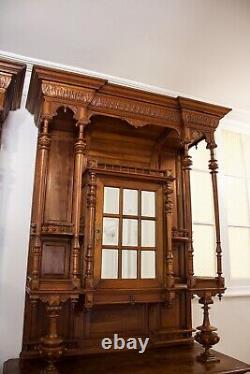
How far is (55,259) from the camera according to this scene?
208 centimetres

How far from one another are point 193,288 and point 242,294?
3.17ft

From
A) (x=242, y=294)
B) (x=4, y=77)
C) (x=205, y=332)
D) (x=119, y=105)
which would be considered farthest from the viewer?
(x=242, y=294)

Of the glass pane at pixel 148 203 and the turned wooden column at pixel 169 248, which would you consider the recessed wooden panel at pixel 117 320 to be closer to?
the turned wooden column at pixel 169 248

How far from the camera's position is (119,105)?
2.08 m

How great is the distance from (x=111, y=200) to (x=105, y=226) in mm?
172

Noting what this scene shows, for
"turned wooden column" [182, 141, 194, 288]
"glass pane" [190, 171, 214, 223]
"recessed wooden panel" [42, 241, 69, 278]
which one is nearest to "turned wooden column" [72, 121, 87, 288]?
"recessed wooden panel" [42, 241, 69, 278]

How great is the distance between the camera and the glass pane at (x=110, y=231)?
1.97 metres

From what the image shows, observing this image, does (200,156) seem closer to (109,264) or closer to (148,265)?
(148,265)

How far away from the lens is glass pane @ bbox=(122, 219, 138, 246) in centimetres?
201

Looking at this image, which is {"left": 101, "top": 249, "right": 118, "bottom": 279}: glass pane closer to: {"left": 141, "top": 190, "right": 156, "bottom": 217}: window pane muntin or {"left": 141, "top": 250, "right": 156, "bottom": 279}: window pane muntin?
{"left": 141, "top": 250, "right": 156, "bottom": 279}: window pane muntin

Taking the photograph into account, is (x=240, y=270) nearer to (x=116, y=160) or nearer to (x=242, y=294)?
(x=242, y=294)

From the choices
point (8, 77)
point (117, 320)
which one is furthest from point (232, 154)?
point (8, 77)

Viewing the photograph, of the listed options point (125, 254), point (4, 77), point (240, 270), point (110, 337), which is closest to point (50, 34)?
point (4, 77)

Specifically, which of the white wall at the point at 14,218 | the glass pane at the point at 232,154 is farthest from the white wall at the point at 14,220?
the glass pane at the point at 232,154
